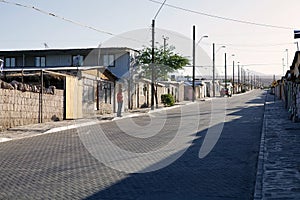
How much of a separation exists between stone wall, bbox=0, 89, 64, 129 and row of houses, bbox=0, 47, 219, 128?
97 centimetres

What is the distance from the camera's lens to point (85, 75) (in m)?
29.7

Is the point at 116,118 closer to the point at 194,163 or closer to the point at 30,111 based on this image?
the point at 30,111

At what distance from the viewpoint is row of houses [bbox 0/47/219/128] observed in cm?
2669

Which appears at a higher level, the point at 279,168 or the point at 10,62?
the point at 10,62

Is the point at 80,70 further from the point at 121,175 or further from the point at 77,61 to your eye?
the point at 121,175

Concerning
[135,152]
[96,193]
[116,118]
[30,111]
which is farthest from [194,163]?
[116,118]

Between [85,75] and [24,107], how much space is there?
28.7 ft

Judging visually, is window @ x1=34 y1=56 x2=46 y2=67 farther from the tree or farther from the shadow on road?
the shadow on road

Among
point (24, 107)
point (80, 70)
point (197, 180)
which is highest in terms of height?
point (80, 70)

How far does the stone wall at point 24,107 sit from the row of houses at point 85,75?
969mm

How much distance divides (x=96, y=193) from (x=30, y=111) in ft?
50.7

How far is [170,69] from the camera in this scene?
1955 inches

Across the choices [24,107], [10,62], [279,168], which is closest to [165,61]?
[10,62]

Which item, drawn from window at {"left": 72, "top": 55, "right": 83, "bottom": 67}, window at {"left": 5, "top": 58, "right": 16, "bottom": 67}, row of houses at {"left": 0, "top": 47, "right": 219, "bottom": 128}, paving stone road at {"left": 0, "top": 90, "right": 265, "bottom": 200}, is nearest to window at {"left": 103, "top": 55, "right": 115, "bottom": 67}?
row of houses at {"left": 0, "top": 47, "right": 219, "bottom": 128}
